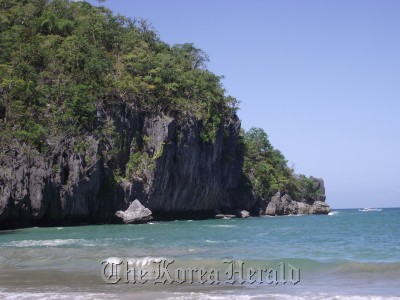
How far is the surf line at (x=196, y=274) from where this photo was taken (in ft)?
45.5

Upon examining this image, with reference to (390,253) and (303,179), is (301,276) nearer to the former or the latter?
(390,253)

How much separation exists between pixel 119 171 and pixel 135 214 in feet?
12.7

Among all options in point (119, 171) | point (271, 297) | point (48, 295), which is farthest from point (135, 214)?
point (271, 297)

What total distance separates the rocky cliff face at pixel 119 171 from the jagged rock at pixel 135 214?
80 cm

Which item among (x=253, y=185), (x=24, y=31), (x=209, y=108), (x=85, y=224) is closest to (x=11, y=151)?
(x=85, y=224)

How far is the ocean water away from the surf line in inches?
1.1

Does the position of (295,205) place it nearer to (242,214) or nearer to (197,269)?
(242,214)

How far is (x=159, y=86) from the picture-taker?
4581 cm

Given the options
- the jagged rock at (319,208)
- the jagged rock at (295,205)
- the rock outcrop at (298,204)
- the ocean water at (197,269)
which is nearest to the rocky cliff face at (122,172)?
the ocean water at (197,269)

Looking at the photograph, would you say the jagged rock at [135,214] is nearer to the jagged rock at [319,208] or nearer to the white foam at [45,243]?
the white foam at [45,243]

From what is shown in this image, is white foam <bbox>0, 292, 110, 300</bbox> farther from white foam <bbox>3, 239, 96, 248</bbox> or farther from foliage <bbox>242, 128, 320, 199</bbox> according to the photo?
foliage <bbox>242, 128, 320, 199</bbox>

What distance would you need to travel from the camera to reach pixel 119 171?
40.5 meters

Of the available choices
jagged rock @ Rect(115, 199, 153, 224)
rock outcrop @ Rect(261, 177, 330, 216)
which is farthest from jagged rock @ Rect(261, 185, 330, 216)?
jagged rock @ Rect(115, 199, 153, 224)

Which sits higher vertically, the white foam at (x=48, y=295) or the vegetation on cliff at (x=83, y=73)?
the vegetation on cliff at (x=83, y=73)
